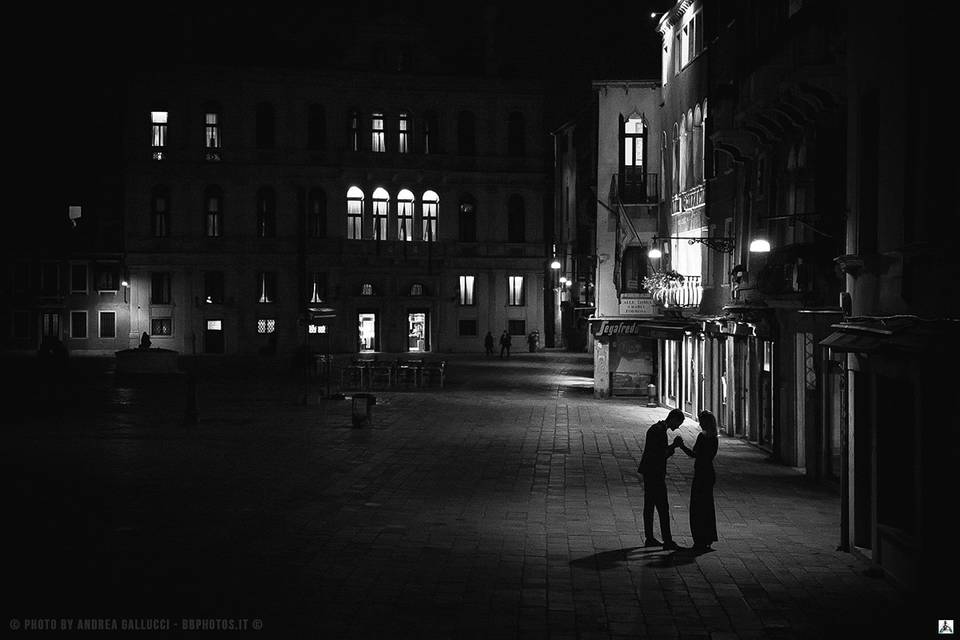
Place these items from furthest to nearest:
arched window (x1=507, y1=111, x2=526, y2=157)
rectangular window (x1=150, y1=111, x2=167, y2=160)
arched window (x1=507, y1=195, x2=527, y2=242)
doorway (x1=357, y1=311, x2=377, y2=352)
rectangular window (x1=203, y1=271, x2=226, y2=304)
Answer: arched window (x1=507, y1=195, x2=527, y2=242) → arched window (x1=507, y1=111, x2=526, y2=157) → doorway (x1=357, y1=311, x2=377, y2=352) → rectangular window (x1=203, y1=271, x2=226, y2=304) → rectangular window (x1=150, y1=111, x2=167, y2=160)

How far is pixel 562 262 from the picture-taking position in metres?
83.0

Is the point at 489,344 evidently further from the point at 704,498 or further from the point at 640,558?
the point at 640,558

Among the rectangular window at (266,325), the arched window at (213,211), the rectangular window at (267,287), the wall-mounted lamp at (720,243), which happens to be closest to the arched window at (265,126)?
the arched window at (213,211)

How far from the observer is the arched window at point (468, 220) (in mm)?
74938

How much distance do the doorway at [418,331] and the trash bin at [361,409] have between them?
43.1 m

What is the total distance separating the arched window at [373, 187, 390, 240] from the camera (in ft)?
238

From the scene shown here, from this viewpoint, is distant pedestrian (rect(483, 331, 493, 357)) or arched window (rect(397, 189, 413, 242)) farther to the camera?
arched window (rect(397, 189, 413, 242))

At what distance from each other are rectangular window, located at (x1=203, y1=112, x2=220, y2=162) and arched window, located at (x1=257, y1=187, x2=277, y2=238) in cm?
353

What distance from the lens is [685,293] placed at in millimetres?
32562

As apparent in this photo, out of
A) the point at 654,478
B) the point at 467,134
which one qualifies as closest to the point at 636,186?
the point at 654,478

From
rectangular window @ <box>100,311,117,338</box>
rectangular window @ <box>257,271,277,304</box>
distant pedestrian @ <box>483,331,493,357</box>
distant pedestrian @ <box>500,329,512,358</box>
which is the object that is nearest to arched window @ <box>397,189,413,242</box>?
rectangular window @ <box>257,271,277,304</box>

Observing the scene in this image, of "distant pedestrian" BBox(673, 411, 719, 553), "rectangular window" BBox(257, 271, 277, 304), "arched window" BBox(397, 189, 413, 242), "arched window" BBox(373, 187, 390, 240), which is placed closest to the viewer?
"distant pedestrian" BBox(673, 411, 719, 553)

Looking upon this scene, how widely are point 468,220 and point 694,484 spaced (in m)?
61.4

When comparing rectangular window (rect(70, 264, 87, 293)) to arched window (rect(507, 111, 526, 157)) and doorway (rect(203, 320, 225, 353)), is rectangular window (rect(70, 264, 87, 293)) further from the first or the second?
arched window (rect(507, 111, 526, 157))
